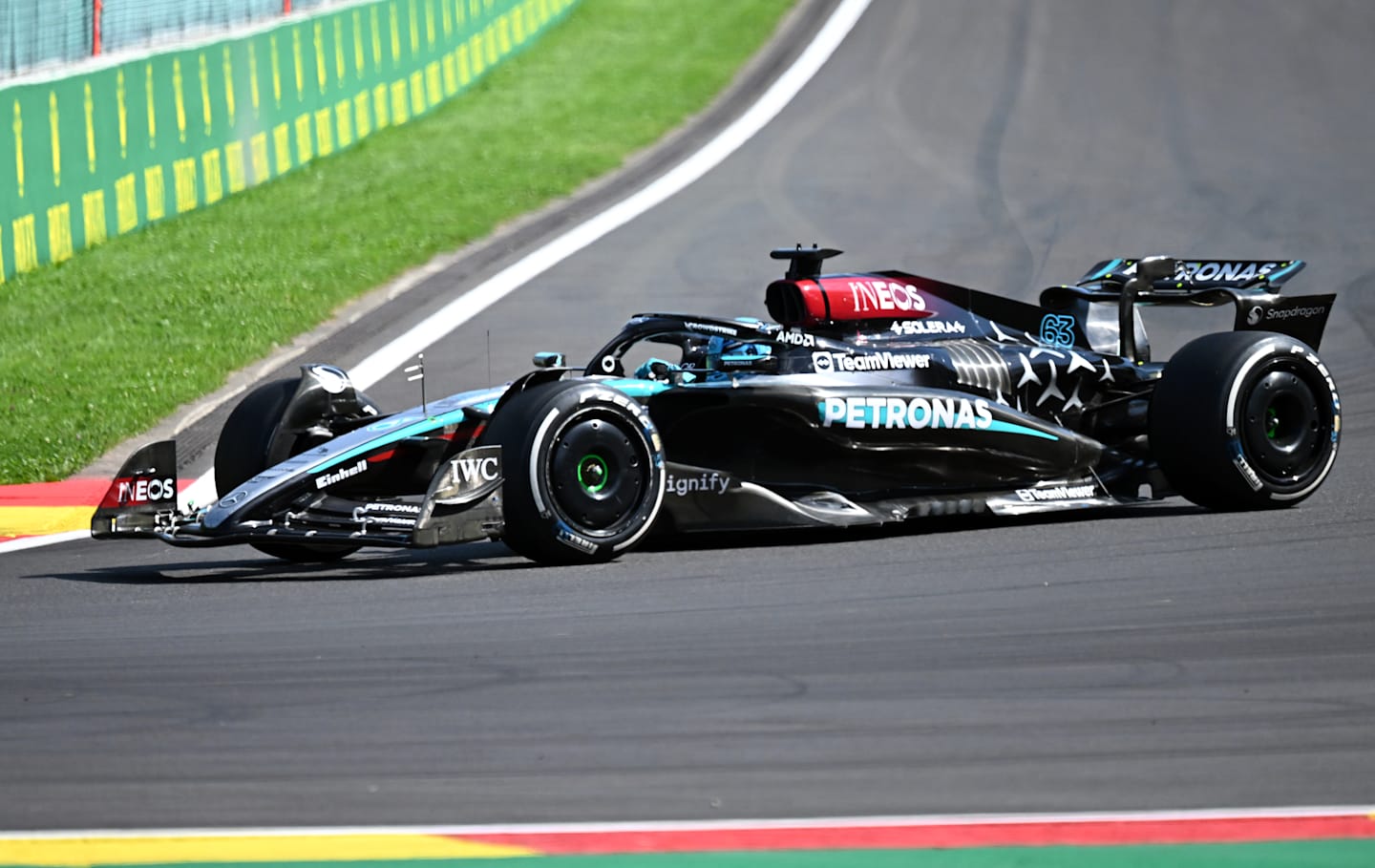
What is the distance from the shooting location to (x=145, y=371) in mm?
13320

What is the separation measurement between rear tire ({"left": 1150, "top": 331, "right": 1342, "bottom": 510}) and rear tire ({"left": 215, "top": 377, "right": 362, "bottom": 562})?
11.7ft

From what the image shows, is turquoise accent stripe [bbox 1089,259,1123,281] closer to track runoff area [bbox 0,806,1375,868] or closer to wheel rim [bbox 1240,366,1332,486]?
wheel rim [bbox 1240,366,1332,486]

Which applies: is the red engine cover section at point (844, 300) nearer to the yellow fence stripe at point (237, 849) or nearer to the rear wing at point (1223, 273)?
the rear wing at point (1223, 273)

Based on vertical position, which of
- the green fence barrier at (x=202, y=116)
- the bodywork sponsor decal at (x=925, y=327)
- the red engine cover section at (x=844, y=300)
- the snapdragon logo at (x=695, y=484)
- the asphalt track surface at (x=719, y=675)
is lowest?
the asphalt track surface at (x=719, y=675)

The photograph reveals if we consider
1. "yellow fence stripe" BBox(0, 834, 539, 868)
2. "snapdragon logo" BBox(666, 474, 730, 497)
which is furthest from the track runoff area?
"snapdragon logo" BBox(666, 474, 730, 497)

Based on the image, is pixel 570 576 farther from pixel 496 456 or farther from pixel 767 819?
pixel 767 819

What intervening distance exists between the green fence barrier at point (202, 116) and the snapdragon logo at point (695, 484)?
9412 mm

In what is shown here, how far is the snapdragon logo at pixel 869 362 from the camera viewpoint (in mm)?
8859

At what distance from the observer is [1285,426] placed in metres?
9.12

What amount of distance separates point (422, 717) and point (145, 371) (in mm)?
8246

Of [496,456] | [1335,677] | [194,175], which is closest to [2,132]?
[194,175]

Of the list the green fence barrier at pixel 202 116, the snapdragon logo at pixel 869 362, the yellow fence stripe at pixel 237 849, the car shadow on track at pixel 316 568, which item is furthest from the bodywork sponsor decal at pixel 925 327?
the green fence barrier at pixel 202 116

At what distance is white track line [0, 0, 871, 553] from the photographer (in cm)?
1327

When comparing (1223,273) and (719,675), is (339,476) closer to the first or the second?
(719,675)
